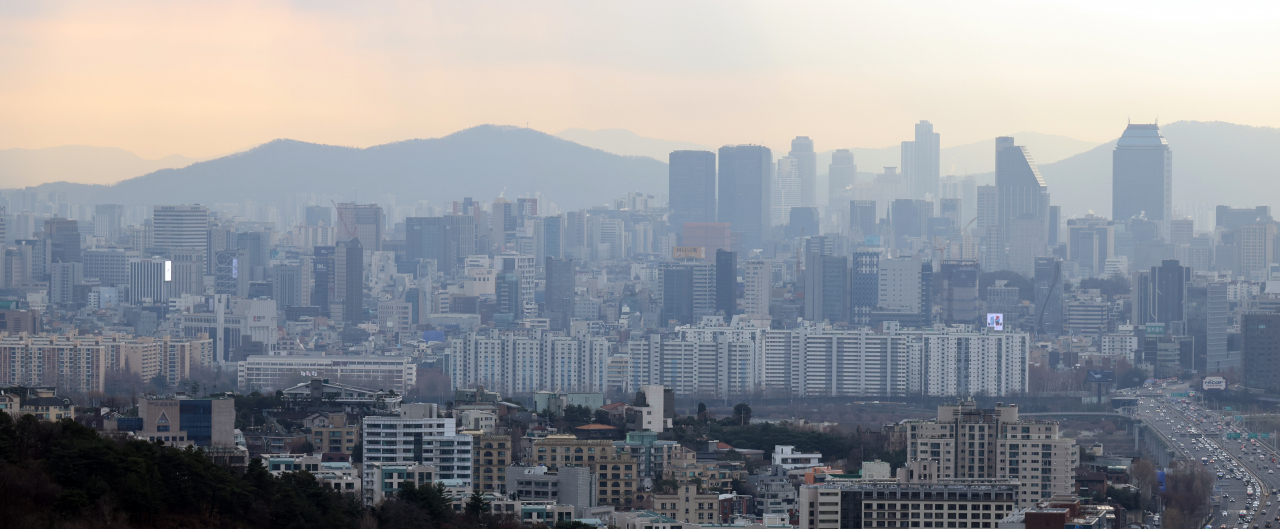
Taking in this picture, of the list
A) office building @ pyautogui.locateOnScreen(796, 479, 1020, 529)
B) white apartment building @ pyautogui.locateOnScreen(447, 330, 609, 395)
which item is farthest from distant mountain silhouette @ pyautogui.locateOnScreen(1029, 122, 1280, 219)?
office building @ pyautogui.locateOnScreen(796, 479, 1020, 529)

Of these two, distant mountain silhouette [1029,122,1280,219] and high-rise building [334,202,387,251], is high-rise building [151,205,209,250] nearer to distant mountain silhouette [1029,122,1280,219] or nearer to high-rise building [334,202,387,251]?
high-rise building [334,202,387,251]

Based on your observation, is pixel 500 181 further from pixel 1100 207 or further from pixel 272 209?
pixel 1100 207

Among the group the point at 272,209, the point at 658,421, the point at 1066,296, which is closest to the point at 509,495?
the point at 658,421

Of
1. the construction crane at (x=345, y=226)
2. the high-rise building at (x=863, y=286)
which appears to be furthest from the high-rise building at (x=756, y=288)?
the construction crane at (x=345, y=226)

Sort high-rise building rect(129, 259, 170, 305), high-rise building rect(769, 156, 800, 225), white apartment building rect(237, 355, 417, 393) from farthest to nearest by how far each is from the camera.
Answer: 1. high-rise building rect(769, 156, 800, 225)
2. high-rise building rect(129, 259, 170, 305)
3. white apartment building rect(237, 355, 417, 393)

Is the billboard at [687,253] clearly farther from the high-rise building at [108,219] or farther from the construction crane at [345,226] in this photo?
the high-rise building at [108,219]

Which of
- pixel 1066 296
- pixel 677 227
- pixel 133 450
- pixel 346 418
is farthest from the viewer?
pixel 677 227
